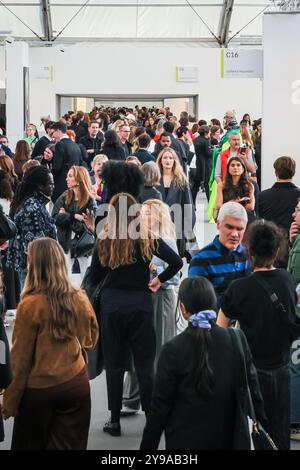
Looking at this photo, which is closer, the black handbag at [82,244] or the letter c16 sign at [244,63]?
the black handbag at [82,244]

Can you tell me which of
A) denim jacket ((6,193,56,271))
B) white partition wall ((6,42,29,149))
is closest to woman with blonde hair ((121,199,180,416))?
denim jacket ((6,193,56,271))

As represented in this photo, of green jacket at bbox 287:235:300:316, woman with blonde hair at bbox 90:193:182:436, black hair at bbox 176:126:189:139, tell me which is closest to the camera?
woman with blonde hair at bbox 90:193:182:436

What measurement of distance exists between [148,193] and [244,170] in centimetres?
96

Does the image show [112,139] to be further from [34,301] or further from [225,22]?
[225,22]

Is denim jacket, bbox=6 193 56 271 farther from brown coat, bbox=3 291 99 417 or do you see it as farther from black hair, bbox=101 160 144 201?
brown coat, bbox=3 291 99 417

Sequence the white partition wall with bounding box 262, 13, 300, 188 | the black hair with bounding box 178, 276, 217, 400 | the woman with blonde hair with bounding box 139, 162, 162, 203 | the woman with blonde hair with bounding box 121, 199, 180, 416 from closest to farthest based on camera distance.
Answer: the black hair with bounding box 178, 276, 217, 400, the woman with blonde hair with bounding box 121, 199, 180, 416, the woman with blonde hair with bounding box 139, 162, 162, 203, the white partition wall with bounding box 262, 13, 300, 188

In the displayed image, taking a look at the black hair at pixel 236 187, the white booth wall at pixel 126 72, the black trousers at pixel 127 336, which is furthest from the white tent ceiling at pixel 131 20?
the black trousers at pixel 127 336

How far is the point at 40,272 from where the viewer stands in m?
4.18

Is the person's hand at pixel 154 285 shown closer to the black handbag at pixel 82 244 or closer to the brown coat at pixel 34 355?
the brown coat at pixel 34 355

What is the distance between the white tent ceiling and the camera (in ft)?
85.3

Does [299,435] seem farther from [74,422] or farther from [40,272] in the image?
[40,272]

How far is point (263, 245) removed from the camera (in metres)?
4.53

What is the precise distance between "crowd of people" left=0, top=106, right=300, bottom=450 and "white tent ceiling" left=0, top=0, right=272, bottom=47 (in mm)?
18907

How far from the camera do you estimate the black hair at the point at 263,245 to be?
4.53 m
